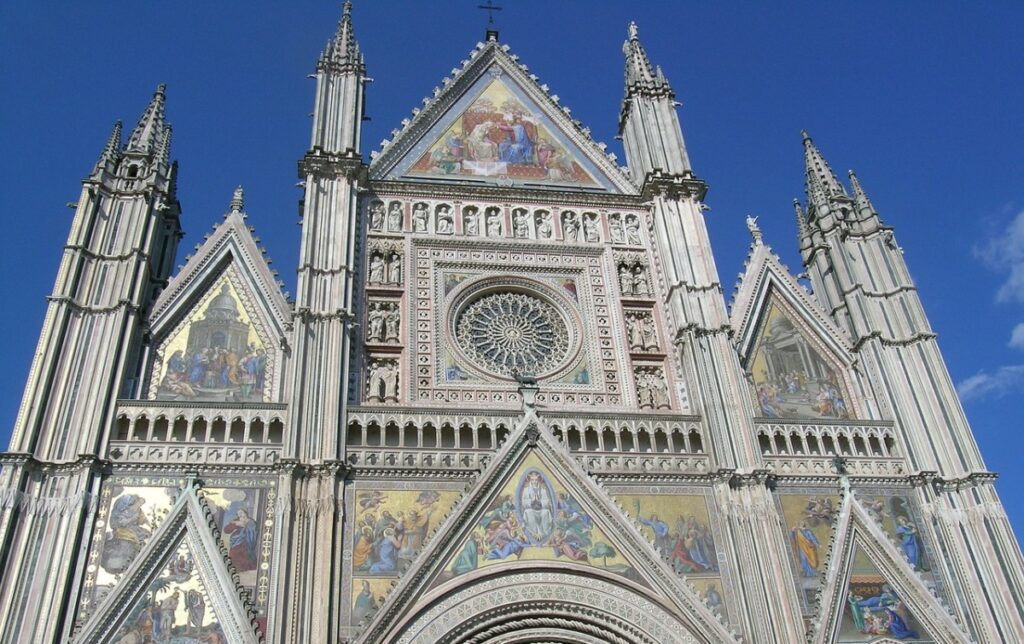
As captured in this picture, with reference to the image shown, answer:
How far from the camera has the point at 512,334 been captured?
57.0 feet

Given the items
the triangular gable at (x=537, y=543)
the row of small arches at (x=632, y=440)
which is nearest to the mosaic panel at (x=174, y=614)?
the triangular gable at (x=537, y=543)

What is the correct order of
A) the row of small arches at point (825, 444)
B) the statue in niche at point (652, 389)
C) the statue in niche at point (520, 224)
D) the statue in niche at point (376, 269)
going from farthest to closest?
the statue in niche at point (520, 224), the statue in niche at point (376, 269), the statue in niche at point (652, 389), the row of small arches at point (825, 444)

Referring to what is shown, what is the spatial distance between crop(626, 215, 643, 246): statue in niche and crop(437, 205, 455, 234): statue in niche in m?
3.71

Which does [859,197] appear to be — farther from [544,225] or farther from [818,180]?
[544,225]

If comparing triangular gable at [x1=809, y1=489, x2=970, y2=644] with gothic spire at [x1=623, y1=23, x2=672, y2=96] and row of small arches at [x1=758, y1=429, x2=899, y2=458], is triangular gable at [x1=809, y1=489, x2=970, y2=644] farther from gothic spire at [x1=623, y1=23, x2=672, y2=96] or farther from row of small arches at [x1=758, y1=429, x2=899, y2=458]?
gothic spire at [x1=623, y1=23, x2=672, y2=96]

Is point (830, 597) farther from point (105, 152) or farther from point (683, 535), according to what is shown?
point (105, 152)

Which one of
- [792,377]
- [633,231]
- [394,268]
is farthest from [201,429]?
[792,377]

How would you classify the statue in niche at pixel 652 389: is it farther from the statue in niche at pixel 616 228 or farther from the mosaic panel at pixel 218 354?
→ the mosaic panel at pixel 218 354

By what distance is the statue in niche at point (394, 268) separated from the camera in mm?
17364

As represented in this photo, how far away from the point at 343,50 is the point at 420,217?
4.64 metres

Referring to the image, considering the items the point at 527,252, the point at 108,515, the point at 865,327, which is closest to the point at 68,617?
the point at 108,515

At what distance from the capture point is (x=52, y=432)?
13773 millimetres

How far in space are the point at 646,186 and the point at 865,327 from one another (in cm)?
527

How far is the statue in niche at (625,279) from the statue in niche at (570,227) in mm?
1118
